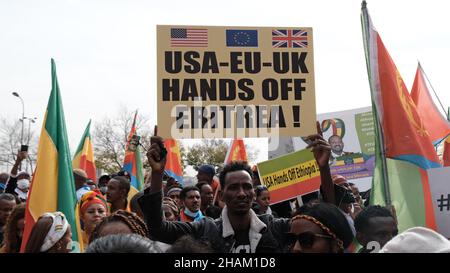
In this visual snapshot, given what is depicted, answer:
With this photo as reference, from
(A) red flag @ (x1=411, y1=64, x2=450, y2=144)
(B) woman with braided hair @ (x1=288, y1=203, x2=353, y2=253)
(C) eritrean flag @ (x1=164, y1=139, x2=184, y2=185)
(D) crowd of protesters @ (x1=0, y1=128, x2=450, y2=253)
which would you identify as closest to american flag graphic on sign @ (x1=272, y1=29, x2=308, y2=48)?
(D) crowd of protesters @ (x1=0, y1=128, x2=450, y2=253)

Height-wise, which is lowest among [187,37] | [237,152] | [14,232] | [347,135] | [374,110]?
[14,232]

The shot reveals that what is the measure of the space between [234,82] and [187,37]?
59 cm

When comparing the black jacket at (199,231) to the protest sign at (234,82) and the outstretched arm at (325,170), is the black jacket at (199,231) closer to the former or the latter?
the outstretched arm at (325,170)

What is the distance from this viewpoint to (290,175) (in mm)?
6094

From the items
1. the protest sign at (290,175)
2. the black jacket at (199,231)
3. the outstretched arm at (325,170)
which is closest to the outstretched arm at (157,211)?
the black jacket at (199,231)

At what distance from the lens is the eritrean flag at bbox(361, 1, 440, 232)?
489cm

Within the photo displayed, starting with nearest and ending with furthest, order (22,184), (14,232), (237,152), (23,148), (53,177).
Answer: (14,232), (53,177), (23,148), (22,184), (237,152)

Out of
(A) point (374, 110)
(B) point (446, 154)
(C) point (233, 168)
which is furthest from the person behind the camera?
(B) point (446, 154)

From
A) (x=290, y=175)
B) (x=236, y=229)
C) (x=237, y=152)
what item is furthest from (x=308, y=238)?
(x=237, y=152)

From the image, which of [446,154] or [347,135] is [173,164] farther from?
[347,135]

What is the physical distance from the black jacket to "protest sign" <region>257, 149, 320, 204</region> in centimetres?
256

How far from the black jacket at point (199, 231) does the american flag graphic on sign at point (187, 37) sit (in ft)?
7.34

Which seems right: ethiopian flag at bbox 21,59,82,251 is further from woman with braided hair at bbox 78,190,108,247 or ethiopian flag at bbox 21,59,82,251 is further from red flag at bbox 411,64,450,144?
red flag at bbox 411,64,450,144

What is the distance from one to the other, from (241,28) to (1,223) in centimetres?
293
